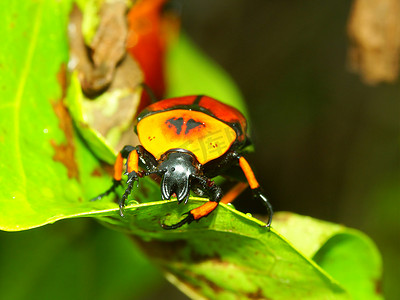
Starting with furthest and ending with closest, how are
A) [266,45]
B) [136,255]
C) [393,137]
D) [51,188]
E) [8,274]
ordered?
[266,45]
[393,137]
[136,255]
[8,274]
[51,188]

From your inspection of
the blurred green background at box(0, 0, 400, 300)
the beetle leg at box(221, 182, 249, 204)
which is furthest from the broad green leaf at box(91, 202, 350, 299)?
the blurred green background at box(0, 0, 400, 300)

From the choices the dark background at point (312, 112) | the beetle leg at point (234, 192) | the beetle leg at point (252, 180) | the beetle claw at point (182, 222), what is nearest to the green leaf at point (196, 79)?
the beetle leg at point (234, 192)

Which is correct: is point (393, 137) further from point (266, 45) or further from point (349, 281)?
point (349, 281)

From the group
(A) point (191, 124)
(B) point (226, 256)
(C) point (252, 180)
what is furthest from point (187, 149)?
(B) point (226, 256)

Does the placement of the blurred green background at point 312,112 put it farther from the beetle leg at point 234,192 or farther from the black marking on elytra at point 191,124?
the black marking on elytra at point 191,124

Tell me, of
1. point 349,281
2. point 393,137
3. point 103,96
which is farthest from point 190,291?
point 393,137

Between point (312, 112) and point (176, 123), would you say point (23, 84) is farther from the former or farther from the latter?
point (312, 112)
